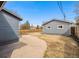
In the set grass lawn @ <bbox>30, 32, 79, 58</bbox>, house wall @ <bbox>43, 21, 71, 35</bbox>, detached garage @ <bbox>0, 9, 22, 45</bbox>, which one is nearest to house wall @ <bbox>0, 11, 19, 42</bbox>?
detached garage @ <bbox>0, 9, 22, 45</bbox>

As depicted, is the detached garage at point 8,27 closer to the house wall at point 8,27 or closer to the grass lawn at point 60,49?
the house wall at point 8,27

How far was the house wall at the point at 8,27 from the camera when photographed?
8.41 meters

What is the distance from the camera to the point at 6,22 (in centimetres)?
888

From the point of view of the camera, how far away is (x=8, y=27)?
904 centimetres

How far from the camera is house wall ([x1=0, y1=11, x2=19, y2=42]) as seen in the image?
27.6 ft

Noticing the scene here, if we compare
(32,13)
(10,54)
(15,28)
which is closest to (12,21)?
(15,28)

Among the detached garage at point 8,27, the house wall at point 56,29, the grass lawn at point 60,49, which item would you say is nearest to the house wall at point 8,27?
the detached garage at point 8,27

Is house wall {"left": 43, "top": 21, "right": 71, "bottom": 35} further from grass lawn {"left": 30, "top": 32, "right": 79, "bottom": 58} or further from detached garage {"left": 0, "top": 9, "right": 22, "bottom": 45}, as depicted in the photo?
detached garage {"left": 0, "top": 9, "right": 22, "bottom": 45}

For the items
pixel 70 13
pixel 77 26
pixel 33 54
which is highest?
pixel 70 13

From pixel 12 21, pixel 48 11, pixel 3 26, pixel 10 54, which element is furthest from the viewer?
pixel 48 11

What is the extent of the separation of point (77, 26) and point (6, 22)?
9.64 metres

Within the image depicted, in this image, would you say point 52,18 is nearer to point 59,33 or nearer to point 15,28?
point 59,33

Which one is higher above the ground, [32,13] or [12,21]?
[32,13]

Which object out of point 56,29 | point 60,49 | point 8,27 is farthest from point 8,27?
point 56,29
